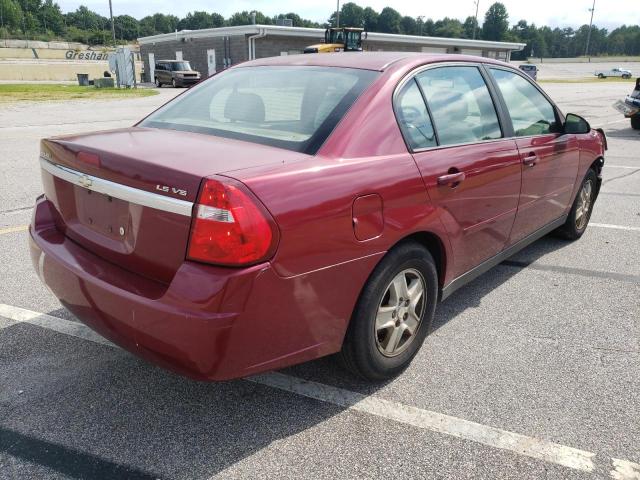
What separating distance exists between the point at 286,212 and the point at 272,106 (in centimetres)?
103

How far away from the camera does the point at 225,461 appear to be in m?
2.29

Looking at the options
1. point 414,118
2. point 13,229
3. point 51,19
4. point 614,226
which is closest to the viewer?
point 414,118

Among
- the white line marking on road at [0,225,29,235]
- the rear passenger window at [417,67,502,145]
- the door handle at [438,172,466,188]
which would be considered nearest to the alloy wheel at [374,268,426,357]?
the door handle at [438,172,466,188]

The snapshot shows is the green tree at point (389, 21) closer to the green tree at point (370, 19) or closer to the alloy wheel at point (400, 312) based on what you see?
the green tree at point (370, 19)

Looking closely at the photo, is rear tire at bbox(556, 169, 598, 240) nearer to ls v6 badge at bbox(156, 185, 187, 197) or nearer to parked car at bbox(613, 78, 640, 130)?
ls v6 badge at bbox(156, 185, 187, 197)

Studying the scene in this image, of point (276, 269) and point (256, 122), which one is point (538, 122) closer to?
point (256, 122)

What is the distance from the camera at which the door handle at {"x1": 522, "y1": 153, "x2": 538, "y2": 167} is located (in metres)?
3.69

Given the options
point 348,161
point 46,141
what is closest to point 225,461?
point 348,161

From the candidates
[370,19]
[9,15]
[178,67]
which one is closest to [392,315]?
[178,67]

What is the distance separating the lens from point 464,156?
10.2 ft

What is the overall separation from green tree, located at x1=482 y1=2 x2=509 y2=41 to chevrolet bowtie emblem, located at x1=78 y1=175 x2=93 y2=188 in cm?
14477

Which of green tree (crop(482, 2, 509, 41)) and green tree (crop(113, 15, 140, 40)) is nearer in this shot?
green tree (crop(113, 15, 140, 40))

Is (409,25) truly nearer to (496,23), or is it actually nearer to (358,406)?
(496,23)

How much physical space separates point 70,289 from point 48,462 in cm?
74
